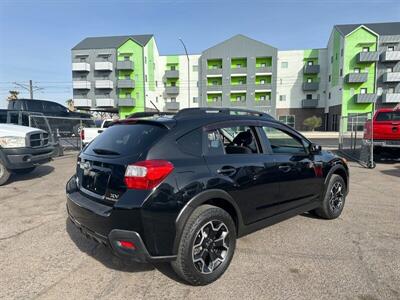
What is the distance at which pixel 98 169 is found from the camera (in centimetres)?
278

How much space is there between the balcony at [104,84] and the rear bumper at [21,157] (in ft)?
145

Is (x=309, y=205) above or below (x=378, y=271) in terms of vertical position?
above

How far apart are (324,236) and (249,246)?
1.19m

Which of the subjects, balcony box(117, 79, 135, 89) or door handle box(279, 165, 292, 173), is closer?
door handle box(279, 165, 292, 173)

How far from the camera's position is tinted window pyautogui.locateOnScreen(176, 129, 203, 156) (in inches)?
106

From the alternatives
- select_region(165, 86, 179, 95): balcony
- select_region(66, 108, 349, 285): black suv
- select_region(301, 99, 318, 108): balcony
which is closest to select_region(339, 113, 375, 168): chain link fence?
select_region(66, 108, 349, 285): black suv

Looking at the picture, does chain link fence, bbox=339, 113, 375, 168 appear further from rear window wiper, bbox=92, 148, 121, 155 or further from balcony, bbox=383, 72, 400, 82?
balcony, bbox=383, 72, 400, 82

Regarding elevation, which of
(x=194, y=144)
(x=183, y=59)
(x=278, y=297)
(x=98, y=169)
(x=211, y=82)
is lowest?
(x=278, y=297)

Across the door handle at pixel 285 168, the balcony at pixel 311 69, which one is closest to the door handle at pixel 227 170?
the door handle at pixel 285 168

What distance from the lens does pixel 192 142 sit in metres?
2.78

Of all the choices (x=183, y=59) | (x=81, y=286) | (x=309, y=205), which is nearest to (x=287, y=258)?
(x=309, y=205)

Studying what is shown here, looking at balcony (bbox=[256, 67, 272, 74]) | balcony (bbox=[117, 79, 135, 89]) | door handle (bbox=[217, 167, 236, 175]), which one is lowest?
door handle (bbox=[217, 167, 236, 175])

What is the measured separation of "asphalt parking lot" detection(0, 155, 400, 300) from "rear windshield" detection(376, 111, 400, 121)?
23.6ft

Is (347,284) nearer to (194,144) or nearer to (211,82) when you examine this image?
(194,144)
